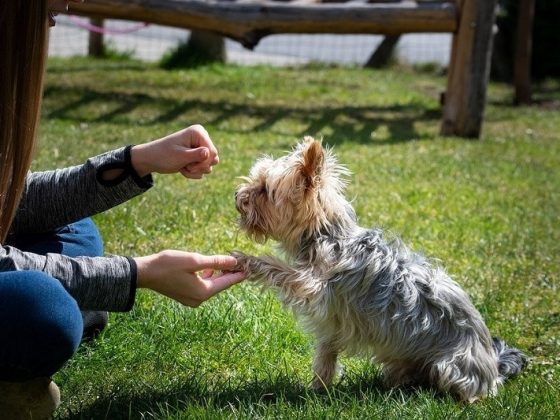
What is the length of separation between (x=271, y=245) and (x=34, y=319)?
1.91 metres

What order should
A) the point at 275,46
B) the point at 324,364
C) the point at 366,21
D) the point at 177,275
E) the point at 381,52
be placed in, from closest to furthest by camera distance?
→ the point at 177,275, the point at 324,364, the point at 366,21, the point at 381,52, the point at 275,46

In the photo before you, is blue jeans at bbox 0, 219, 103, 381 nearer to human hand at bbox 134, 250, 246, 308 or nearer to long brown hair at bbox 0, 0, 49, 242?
human hand at bbox 134, 250, 246, 308

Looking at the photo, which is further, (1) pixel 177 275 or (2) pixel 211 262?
(2) pixel 211 262

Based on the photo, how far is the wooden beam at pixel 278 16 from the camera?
1016cm

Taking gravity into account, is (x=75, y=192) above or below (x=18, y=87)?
below

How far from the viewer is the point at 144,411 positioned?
3.30m

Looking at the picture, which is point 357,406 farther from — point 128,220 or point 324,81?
point 324,81

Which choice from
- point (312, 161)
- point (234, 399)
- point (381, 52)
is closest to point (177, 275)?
point (234, 399)

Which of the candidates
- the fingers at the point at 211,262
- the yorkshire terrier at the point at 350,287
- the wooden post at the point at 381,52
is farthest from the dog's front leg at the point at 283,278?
the wooden post at the point at 381,52

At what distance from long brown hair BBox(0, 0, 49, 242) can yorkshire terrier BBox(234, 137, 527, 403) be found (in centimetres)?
95

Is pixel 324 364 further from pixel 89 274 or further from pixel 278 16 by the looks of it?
pixel 278 16

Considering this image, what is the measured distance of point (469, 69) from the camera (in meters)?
10.0

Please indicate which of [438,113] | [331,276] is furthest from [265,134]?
[331,276]

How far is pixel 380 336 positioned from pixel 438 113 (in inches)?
344
